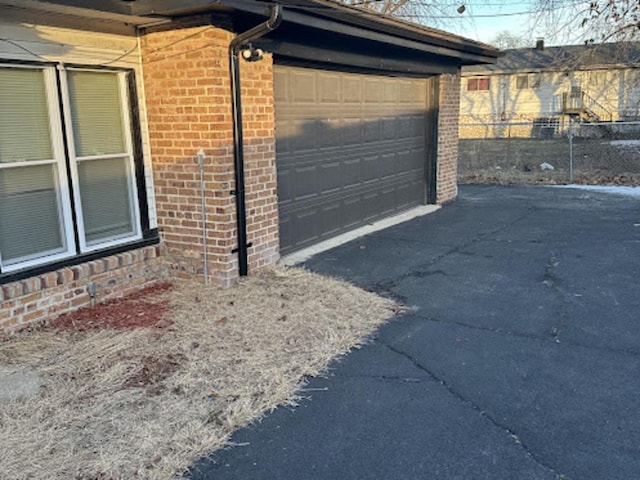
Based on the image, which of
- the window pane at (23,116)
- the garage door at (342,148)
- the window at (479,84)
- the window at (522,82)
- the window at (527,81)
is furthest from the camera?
the window at (479,84)

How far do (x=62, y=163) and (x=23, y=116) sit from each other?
483 mm

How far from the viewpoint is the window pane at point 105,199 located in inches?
198

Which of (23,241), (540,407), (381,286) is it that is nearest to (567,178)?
(381,286)

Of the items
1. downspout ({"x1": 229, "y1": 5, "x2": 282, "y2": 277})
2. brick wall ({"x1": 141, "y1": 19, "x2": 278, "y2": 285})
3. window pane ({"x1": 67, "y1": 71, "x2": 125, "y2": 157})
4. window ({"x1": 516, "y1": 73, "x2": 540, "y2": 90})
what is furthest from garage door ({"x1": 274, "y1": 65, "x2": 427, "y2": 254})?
window ({"x1": 516, "y1": 73, "x2": 540, "y2": 90})

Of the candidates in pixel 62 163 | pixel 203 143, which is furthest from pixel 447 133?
pixel 62 163

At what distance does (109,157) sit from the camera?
17.0 ft

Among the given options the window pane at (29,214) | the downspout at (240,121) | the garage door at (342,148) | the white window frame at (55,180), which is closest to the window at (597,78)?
the garage door at (342,148)

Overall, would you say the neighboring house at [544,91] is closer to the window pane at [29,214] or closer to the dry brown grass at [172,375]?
the dry brown grass at [172,375]

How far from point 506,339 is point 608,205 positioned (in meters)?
7.26

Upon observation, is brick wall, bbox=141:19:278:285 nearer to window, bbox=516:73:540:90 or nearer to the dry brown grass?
the dry brown grass

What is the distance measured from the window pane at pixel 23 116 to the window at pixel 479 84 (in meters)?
32.6

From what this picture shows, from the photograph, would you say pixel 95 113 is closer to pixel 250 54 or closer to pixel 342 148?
pixel 250 54

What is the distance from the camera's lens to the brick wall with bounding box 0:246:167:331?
4422 millimetres

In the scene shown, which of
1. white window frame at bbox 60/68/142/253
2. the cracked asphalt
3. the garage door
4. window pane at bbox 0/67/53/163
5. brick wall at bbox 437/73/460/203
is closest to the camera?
the cracked asphalt
